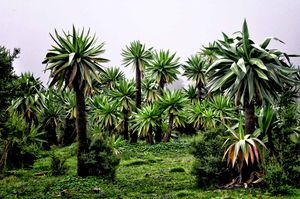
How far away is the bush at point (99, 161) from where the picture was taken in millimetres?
23734

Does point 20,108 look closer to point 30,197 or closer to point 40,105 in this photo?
point 40,105

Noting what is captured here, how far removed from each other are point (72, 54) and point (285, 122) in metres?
11.9

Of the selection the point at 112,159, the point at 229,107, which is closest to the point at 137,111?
the point at 229,107

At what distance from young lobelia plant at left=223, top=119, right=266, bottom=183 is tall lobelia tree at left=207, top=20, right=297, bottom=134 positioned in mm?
1160

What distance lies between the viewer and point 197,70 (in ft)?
166

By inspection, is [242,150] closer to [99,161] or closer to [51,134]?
[99,161]

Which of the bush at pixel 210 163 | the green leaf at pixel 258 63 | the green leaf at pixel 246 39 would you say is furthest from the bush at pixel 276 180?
the green leaf at pixel 246 39

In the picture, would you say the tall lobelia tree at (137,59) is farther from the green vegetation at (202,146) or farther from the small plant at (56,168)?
the small plant at (56,168)

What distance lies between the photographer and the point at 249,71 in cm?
1991

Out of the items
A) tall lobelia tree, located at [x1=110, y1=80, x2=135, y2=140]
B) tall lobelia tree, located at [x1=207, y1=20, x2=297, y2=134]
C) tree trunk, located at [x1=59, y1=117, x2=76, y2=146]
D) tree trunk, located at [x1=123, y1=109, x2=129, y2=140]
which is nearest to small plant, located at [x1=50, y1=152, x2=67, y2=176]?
tall lobelia tree, located at [x1=207, y1=20, x2=297, y2=134]

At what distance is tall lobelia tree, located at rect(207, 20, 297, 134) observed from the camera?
19688 mm

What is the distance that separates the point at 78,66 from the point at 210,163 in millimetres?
9200

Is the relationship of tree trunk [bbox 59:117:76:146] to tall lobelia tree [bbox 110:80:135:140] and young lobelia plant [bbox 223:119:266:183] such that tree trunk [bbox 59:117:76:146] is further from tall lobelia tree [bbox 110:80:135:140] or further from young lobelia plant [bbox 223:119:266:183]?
young lobelia plant [bbox 223:119:266:183]

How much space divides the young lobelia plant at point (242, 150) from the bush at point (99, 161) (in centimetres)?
743
